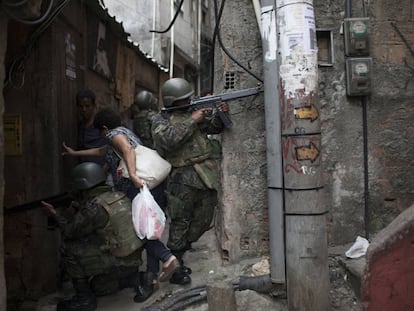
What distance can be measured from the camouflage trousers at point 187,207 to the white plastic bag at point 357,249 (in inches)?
51.5

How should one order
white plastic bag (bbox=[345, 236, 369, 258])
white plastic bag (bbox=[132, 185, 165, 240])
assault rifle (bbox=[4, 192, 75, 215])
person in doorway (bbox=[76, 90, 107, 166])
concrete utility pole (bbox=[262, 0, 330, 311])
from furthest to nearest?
1. person in doorway (bbox=[76, 90, 107, 166])
2. assault rifle (bbox=[4, 192, 75, 215])
3. white plastic bag (bbox=[132, 185, 165, 240])
4. white plastic bag (bbox=[345, 236, 369, 258])
5. concrete utility pole (bbox=[262, 0, 330, 311])

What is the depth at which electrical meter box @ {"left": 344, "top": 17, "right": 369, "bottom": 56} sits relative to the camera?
12.4 feet

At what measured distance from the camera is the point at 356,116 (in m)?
3.92

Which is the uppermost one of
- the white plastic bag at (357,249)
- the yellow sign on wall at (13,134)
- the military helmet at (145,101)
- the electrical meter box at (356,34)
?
the electrical meter box at (356,34)

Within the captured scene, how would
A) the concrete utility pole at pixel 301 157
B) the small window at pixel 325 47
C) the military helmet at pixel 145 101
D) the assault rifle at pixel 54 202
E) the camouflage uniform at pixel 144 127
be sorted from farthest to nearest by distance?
the military helmet at pixel 145 101
the camouflage uniform at pixel 144 127
the assault rifle at pixel 54 202
the small window at pixel 325 47
the concrete utility pole at pixel 301 157

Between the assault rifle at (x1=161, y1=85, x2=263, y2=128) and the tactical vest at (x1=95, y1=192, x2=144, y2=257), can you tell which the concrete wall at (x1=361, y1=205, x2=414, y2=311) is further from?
the tactical vest at (x1=95, y1=192, x2=144, y2=257)

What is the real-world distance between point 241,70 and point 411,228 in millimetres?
2277

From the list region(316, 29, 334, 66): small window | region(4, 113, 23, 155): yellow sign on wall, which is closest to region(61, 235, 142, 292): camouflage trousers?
region(4, 113, 23, 155): yellow sign on wall

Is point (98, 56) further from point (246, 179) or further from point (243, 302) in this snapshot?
point (243, 302)

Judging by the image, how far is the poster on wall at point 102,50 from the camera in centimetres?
624

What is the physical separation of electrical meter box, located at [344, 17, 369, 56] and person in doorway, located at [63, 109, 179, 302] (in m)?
1.97

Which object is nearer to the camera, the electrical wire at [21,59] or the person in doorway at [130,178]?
the person in doorway at [130,178]

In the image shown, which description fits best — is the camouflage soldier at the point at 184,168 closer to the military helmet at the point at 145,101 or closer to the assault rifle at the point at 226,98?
the assault rifle at the point at 226,98

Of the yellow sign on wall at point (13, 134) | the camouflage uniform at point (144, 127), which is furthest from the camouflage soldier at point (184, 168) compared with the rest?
the camouflage uniform at point (144, 127)
